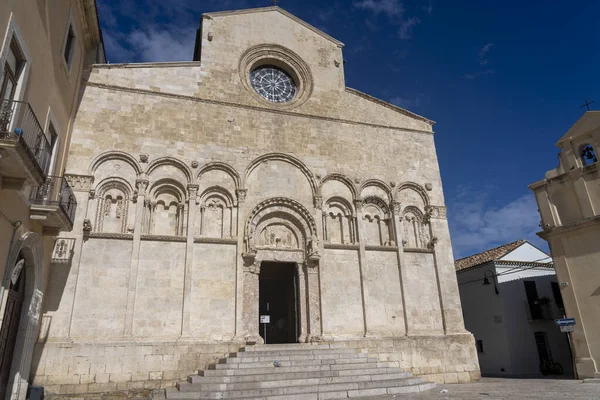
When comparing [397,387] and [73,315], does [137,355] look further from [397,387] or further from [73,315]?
[397,387]

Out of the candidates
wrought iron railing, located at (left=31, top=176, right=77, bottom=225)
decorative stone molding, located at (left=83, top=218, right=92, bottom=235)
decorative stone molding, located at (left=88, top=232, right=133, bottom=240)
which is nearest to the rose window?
decorative stone molding, located at (left=88, top=232, right=133, bottom=240)

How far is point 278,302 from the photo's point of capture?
1706cm

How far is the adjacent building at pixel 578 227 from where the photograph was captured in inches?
534

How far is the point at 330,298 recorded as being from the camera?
13.4 metres

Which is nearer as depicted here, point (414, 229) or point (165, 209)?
point (165, 209)

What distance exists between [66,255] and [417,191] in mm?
11857

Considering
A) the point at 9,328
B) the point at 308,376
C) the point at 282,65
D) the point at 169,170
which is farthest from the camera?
the point at 282,65

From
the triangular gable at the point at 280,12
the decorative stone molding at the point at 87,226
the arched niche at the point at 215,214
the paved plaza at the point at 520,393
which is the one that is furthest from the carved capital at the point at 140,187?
the paved plaza at the point at 520,393

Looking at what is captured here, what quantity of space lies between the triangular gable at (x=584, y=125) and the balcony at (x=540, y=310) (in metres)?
9.13

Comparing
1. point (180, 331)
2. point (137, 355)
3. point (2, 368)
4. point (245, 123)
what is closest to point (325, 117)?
point (245, 123)

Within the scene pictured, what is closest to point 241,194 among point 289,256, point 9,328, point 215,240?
point 215,240

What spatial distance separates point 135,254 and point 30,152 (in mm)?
5404

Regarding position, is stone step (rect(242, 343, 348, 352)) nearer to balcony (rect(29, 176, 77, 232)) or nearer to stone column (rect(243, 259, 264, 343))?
stone column (rect(243, 259, 264, 343))

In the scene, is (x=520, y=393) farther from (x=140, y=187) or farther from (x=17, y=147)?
(x=17, y=147)
